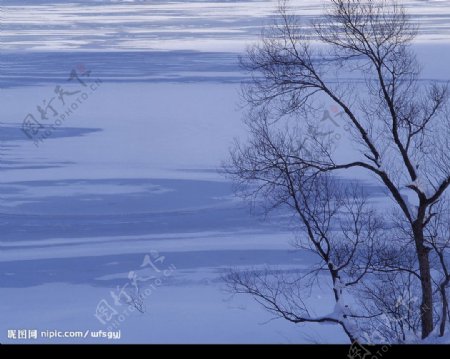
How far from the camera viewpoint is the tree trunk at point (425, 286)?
6.95 meters

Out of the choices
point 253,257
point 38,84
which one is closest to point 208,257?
point 253,257

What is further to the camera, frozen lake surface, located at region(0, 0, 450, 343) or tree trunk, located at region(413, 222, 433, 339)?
frozen lake surface, located at region(0, 0, 450, 343)

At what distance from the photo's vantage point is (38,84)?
23.6 m

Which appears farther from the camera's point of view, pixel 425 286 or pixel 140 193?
pixel 140 193

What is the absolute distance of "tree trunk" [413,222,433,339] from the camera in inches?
274

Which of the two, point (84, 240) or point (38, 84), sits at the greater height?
point (38, 84)

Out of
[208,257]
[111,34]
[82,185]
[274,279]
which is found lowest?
[274,279]

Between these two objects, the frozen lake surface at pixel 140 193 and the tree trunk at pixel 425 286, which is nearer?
the tree trunk at pixel 425 286

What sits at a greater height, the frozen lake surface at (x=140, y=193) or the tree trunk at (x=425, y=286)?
the frozen lake surface at (x=140, y=193)

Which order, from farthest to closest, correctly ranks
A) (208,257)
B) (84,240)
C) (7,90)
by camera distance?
(7,90), (84,240), (208,257)

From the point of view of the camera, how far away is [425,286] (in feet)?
Answer: 23.1

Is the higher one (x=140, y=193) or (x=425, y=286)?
(x=140, y=193)

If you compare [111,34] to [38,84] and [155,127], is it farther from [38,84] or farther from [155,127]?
[155,127]

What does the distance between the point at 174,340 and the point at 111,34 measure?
27162 millimetres
